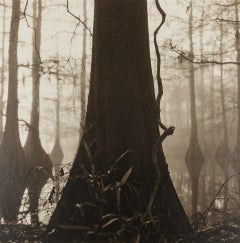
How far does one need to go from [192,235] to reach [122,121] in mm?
1254

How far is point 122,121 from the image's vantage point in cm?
463

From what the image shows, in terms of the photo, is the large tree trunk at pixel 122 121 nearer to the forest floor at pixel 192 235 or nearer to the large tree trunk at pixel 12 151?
the forest floor at pixel 192 235

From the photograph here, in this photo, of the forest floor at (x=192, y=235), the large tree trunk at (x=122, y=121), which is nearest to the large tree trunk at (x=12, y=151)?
the forest floor at (x=192, y=235)

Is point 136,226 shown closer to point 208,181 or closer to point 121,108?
point 121,108

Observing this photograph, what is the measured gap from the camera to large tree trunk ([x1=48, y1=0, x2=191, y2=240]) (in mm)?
4559

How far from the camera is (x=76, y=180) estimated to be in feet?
15.3

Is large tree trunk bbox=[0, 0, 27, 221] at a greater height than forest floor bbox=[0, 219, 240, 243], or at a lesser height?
greater

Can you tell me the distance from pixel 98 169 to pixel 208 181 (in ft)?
29.2

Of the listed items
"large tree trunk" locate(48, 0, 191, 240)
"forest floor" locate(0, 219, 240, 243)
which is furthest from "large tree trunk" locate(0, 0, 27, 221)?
"large tree trunk" locate(48, 0, 191, 240)

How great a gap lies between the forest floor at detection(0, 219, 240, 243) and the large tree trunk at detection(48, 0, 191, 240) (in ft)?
0.52

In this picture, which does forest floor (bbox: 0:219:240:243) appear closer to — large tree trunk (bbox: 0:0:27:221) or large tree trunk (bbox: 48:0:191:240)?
large tree trunk (bbox: 48:0:191:240)

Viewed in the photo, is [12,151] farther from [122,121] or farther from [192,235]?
[192,235]

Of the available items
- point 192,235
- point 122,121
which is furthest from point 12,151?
point 192,235

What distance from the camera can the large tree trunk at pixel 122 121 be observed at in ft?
15.0
